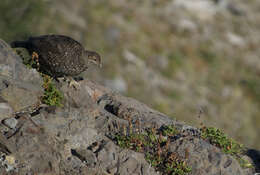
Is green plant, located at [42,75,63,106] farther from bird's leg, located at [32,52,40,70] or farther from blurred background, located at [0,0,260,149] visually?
blurred background, located at [0,0,260,149]

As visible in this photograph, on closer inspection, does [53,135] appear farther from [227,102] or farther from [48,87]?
[227,102]

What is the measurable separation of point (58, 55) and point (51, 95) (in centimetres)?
96

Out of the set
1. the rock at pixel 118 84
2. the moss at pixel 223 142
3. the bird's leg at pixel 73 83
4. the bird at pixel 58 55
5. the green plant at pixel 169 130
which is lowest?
the rock at pixel 118 84

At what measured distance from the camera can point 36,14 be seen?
24531mm

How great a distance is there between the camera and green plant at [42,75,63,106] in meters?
8.58

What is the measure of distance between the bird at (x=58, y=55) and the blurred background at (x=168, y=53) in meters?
12.5

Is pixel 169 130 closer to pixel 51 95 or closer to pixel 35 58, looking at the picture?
pixel 51 95

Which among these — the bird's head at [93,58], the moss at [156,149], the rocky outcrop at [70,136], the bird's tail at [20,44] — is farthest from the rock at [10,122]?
the bird's head at [93,58]

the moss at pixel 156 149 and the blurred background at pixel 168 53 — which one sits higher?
the moss at pixel 156 149

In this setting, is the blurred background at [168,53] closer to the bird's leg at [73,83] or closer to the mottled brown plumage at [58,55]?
the mottled brown plumage at [58,55]

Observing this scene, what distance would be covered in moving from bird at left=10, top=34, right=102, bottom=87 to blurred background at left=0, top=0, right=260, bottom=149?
12.5 meters

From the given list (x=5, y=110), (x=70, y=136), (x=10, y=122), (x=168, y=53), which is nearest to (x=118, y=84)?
(x=168, y=53)

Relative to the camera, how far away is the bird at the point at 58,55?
901cm

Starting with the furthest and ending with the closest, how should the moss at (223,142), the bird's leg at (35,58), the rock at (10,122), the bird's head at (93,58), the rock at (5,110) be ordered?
1. the bird's head at (93,58)
2. the moss at (223,142)
3. the bird's leg at (35,58)
4. the rock at (5,110)
5. the rock at (10,122)
